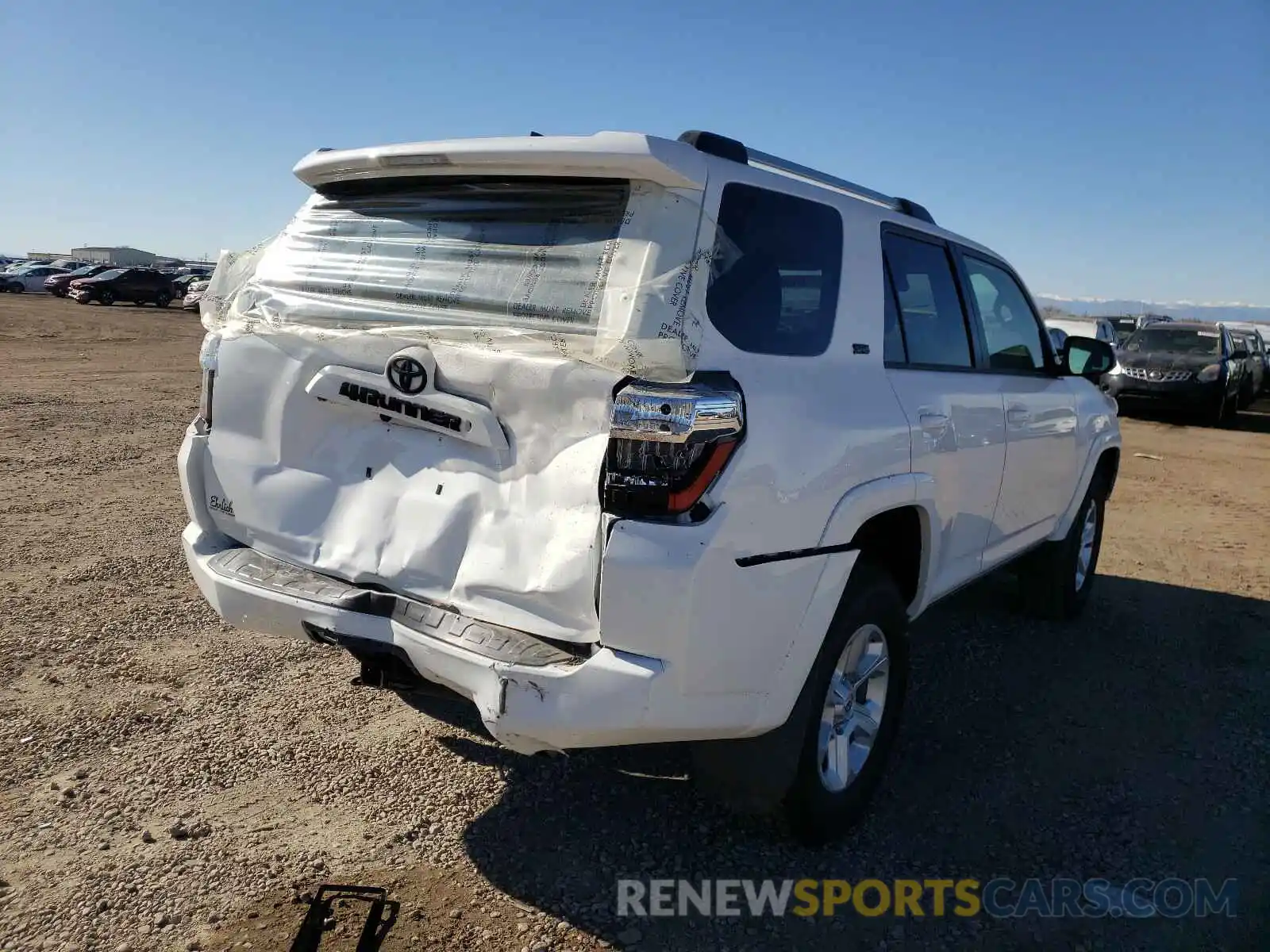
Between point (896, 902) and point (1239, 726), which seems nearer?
point (896, 902)

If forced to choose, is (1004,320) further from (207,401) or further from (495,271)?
(207,401)

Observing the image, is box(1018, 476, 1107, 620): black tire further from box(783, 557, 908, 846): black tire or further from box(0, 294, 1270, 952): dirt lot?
box(783, 557, 908, 846): black tire

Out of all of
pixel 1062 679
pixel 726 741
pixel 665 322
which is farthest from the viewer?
pixel 1062 679

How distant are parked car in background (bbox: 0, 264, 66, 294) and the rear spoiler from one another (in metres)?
50.8

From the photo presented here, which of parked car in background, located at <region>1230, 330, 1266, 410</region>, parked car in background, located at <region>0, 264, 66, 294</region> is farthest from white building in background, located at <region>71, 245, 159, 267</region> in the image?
parked car in background, located at <region>1230, 330, 1266, 410</region>

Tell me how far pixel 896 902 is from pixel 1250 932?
1.04m

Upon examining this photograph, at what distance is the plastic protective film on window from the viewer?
2.53 metres

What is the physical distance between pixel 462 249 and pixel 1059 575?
161 inches

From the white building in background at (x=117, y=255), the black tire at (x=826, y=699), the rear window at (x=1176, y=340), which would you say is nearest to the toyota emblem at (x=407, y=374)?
Result: the black tire at (x=826, y=699)

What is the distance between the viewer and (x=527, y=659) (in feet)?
8.19

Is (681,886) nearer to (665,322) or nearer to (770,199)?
(665,322)

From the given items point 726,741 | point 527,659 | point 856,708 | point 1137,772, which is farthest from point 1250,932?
point 527,659

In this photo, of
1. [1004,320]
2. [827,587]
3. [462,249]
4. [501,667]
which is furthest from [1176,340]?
[501,667]

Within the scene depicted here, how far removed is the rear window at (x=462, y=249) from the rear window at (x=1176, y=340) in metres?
17.2
